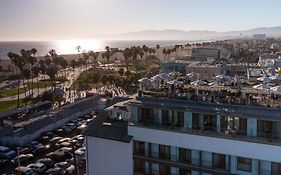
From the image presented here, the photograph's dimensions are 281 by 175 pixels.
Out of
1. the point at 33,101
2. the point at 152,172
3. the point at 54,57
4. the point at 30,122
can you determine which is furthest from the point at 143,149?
the point at 54,57

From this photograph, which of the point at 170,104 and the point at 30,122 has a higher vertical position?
the point at 170,104

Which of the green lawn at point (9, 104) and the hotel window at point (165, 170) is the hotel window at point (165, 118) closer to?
the hotel window at point (165, 170)

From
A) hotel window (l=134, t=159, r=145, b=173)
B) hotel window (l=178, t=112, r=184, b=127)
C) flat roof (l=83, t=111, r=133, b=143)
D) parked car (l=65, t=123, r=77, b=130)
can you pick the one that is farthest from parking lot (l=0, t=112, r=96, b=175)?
hotel window (l=178, t=112, r=184, b=127)

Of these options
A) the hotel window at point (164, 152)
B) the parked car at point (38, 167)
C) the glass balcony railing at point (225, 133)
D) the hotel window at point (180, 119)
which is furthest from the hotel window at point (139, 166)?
the parked car at point (38, 167)

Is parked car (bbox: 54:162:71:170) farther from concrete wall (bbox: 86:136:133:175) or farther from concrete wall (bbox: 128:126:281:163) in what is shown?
concrete wall (bbox: 128:126:281:163)

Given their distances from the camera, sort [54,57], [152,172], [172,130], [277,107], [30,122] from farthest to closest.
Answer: [54,57] → [30,122] → [152,172] → [172,130] → [277,107]

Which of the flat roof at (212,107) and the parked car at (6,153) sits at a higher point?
the flat roof at (212,107)

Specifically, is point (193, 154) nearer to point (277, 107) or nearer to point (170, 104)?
point (170, 104)
